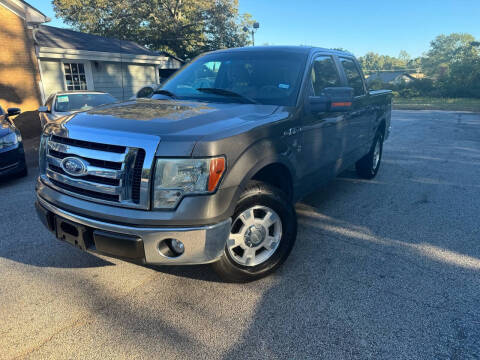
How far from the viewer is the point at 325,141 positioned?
3.71 m

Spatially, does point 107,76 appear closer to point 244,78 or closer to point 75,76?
point 75,76

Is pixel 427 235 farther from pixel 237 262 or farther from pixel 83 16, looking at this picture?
pixel 83 16

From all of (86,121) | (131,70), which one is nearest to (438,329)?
(86,121)

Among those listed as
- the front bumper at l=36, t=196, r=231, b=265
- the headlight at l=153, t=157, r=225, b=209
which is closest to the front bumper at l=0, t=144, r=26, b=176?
the front bumper at l=36, t=196, r=231, b=265

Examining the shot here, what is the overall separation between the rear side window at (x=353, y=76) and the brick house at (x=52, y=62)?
5.64m

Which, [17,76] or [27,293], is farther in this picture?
[17,76]

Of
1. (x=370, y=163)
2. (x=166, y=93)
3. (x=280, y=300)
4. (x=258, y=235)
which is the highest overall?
(x=166, y=93)

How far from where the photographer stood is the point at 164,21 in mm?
26844

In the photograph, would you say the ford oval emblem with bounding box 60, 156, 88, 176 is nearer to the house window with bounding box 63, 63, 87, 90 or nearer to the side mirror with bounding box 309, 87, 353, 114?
the side mirror with bounding box 309, 87, 353, 114

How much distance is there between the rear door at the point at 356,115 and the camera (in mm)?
4418

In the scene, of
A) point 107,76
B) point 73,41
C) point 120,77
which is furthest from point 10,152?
point 120,77

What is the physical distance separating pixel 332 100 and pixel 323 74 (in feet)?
2.73

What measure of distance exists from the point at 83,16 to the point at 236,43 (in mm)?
12801

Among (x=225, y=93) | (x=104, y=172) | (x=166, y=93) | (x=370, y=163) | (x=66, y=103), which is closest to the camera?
(x=104, y=172)
